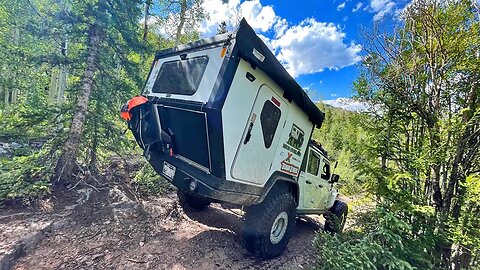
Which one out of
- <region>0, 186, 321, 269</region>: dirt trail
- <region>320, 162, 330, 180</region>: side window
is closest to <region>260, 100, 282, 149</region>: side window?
<region>0, 186, 321, 269</region>: dirt trail

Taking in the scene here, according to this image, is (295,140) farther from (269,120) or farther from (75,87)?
(75,87)

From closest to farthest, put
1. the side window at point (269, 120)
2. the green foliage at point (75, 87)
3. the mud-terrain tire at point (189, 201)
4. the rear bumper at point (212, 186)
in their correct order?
the rear bumper at point (212, 186), the side window at point (269, 120), the green foliage at point (75, 87), the mud-terrain tire at point (189, 201)

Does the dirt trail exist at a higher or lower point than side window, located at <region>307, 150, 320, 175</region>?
lower

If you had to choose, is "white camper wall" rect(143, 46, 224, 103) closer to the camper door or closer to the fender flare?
the camper door

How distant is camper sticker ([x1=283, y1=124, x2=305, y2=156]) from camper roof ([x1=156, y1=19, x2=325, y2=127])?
1.20ft

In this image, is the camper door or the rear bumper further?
the camper door

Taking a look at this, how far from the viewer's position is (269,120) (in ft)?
10.6

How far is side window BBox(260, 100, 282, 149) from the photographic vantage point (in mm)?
3127

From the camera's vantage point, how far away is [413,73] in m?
3.38

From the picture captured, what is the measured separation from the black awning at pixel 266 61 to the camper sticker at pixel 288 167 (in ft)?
2.80

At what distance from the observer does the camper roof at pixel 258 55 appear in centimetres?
265

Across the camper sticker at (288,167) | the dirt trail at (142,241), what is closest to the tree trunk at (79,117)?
the dirt trail at (142,241)

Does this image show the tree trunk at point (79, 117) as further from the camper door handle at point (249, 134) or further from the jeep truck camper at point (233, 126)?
the camper door handle at point (249, 134)

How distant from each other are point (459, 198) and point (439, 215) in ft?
1.07
